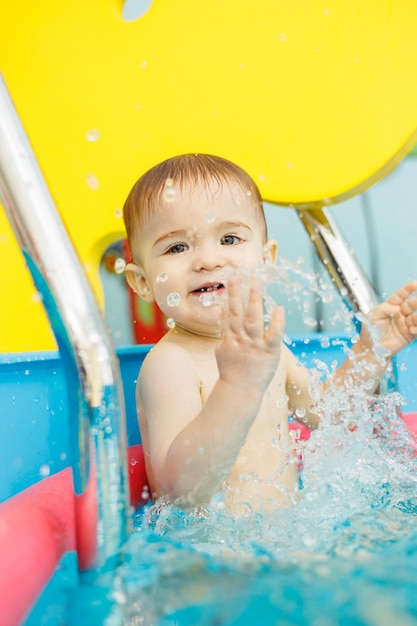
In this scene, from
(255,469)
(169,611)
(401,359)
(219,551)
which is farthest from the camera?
(401,359)

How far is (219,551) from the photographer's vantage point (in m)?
0.66

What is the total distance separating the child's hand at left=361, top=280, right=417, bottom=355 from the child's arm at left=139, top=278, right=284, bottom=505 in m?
0.31

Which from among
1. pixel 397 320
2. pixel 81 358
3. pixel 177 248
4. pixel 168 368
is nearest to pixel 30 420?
pixel 168 368

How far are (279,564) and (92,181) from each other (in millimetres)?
870

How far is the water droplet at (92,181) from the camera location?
1.26 m

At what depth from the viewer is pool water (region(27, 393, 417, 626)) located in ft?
1.64

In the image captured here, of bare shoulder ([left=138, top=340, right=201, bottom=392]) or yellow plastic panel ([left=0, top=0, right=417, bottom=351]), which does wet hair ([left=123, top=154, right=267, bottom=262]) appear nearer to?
bare shoulder ([left=138, top=340, right=201, bottom=392])

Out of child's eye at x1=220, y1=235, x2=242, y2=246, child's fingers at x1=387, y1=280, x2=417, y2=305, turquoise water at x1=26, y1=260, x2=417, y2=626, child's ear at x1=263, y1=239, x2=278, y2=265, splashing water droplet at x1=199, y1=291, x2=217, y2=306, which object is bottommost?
turquoise water at x1=26, y1=260, x2=417, y2=626

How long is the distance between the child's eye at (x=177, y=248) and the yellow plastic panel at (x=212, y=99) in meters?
0.38

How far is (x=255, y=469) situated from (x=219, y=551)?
24 cm

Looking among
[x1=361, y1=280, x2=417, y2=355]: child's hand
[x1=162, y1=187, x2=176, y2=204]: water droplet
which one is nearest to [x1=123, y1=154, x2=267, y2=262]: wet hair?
[x1=162, y1=187, x2=176, y2=204]: water droplet

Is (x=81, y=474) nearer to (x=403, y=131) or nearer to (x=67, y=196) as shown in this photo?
(x=67, y=196)

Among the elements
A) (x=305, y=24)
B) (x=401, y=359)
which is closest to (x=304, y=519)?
(x=401, y=359)

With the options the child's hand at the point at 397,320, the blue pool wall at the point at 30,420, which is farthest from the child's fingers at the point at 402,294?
the blue pool wall at the point at 30,420
